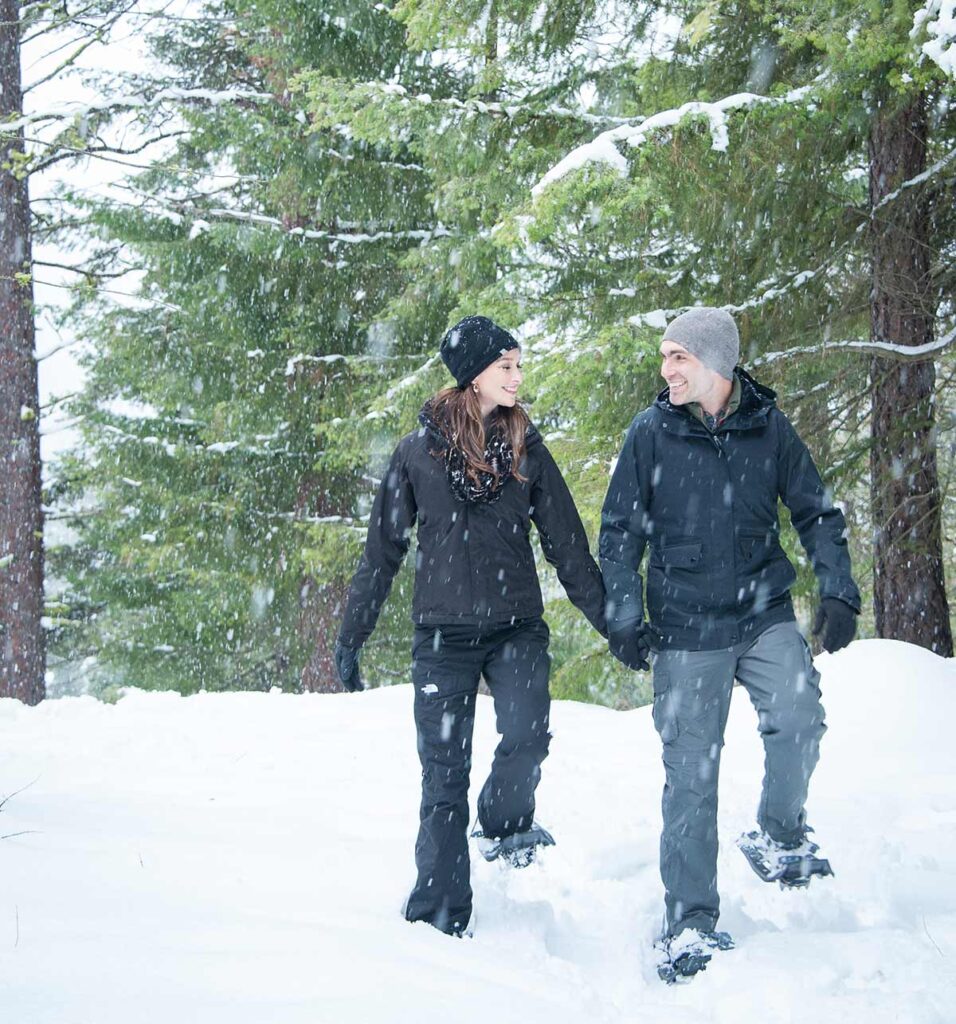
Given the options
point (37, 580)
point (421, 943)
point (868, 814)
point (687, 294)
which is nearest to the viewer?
point (421, 943)

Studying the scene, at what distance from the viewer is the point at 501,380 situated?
12.8 ft

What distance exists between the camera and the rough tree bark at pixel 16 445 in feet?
39.7

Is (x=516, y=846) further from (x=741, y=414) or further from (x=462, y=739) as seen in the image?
(x=741, y=414)

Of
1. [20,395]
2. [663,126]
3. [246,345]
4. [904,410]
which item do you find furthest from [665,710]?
[246,345]

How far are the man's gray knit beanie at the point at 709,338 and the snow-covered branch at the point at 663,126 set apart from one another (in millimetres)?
3108

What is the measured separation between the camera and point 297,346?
48.2 ft

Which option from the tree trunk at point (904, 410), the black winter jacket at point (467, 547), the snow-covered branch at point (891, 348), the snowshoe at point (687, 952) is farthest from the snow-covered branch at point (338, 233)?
the snowshoe at point (687, 952)

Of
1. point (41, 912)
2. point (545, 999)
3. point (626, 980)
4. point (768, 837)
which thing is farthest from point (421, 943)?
point (768, 837)

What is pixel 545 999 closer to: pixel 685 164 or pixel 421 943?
pixel 421 943

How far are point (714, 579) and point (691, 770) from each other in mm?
675

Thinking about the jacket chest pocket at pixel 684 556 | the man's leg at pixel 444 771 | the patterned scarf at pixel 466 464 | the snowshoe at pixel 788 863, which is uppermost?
the patterned scarf at pixel 466 464

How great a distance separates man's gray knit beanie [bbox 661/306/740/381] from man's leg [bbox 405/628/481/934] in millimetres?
1339

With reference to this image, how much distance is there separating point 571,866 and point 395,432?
957cm

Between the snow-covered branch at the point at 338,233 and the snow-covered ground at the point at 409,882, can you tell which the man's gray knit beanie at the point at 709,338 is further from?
the snow-covered branch at the point at 338,233
